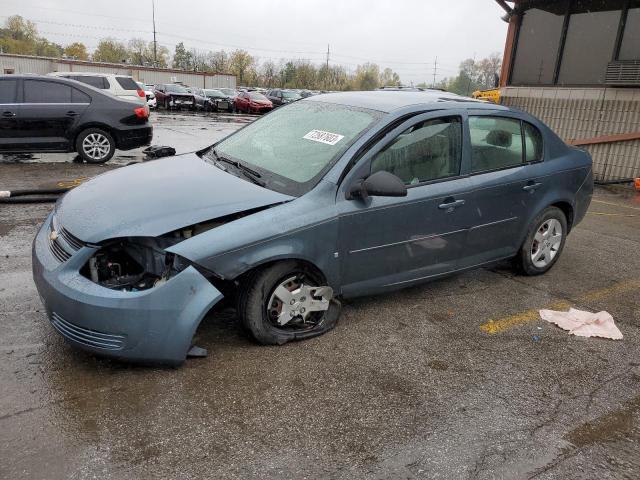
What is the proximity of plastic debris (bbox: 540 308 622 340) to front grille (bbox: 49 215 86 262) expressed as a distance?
342 cm

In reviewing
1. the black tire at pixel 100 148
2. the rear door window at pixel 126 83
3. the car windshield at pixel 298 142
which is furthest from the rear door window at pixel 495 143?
the rear door window at pixel 126 83

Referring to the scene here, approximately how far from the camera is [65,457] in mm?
2322

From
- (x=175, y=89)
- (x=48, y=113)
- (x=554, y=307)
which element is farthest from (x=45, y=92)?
(x=175, y=89)

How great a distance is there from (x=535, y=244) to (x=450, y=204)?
1.45 m

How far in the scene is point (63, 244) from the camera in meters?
3.10

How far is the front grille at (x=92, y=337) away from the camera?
9.20 feet

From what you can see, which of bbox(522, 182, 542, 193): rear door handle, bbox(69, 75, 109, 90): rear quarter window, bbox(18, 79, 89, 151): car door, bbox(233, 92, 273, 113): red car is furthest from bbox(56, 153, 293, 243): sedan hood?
bbox(233, 92, 273, 113): red car

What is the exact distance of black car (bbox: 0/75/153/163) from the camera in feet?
28.3

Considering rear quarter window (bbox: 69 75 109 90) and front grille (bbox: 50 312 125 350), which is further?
rear quarter window (bbox: 69 75 109 90)

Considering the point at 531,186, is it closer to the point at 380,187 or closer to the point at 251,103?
the point at 380,187

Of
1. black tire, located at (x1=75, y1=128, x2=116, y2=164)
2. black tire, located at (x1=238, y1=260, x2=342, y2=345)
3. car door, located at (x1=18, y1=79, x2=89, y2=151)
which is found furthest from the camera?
black tire, located at (x1=75, y1=128, x2=116, y2=164)

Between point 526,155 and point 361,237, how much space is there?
2003 mm

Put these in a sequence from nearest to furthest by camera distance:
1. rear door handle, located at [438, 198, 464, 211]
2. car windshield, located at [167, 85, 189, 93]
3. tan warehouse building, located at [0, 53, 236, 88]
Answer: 1. rear door handle, located at [438, 198, 464, 211]
2. car windshield, located at [167, 85, 189, 93]
3. tan warehouse building, located at [0, 53, 236, 88]

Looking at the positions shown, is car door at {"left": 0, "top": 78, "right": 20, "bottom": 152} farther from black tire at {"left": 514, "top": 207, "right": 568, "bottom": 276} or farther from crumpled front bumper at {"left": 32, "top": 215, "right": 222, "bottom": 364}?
black tire at {"left": 514, "top": 207, "right": 568, "bottom": 276}
